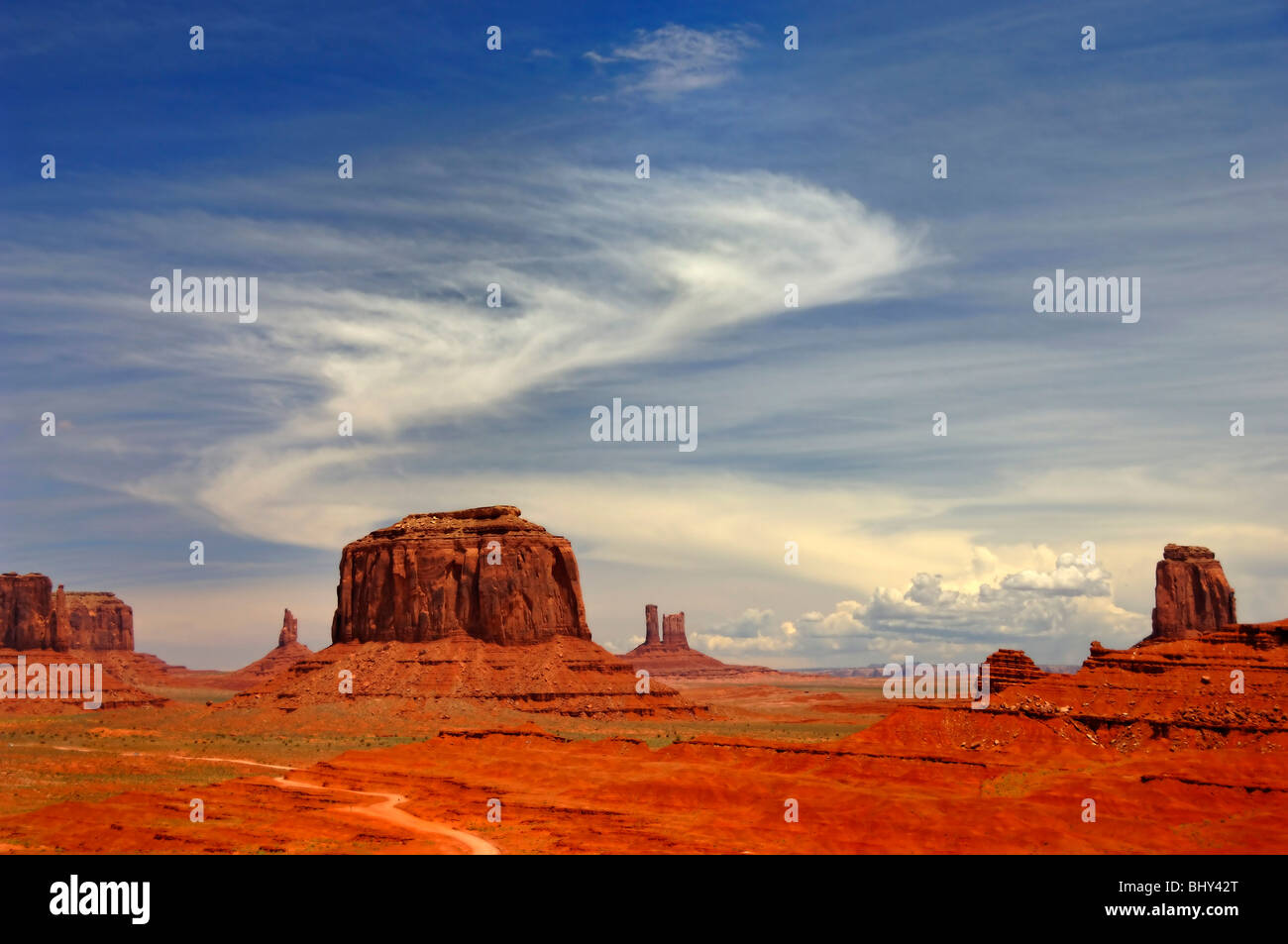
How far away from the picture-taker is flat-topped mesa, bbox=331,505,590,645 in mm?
123250

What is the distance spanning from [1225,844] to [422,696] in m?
84.5

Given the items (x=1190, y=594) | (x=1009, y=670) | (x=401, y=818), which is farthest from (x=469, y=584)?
(x=1190, y=594)

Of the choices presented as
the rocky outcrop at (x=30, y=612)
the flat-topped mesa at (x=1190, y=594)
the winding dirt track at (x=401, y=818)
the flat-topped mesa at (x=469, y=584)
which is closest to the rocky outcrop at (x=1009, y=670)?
the winding dirt track at (x=401, y=818)

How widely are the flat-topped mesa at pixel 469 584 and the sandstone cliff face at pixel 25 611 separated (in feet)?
223

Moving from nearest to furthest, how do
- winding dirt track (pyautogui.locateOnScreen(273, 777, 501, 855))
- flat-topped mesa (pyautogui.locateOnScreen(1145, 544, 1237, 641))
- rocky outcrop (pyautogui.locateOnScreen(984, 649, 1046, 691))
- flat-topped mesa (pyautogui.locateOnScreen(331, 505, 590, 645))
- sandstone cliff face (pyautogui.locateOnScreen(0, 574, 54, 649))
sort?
winding dirt track (pyautogui.locateOnScreen(273, 777, 501, 855))
rocky outcrop (pyautogui.locateOnScreen(984, 649, 1046, 691))
flat-topped mesa (pyautogui.locateOnScreen(331, 505, 590, 645))
flat-topped mesa (pyautogui.locateOnScreen(1145, 544, 1237, 641))
sandstone cliff face (pyautogui.locateOnScreen(0, 574, 54, 649))

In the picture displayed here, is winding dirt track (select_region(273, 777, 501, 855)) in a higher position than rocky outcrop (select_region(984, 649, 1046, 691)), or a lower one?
lower

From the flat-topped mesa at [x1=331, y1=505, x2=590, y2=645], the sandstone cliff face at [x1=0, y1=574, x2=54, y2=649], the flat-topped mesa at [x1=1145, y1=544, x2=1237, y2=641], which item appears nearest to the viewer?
the flat-topped mesa at [x1=331, y1=505, x2=590, y2=645]

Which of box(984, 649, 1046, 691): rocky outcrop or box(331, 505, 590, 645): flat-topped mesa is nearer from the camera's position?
box(984, 649, 1046, 691): rocky outcrop

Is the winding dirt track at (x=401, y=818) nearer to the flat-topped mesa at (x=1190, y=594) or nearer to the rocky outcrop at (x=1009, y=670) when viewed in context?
the rocky outcrop at (x=1009, y=670)

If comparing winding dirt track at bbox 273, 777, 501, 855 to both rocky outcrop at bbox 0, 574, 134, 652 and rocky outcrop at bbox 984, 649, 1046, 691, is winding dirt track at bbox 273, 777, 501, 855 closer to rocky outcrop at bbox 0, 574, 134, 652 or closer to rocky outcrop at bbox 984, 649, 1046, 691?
rocky outcrop at bbox 984, 649, 1046, 691

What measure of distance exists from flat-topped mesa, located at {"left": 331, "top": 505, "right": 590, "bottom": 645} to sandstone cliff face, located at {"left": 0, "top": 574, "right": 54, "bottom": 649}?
68.0 m

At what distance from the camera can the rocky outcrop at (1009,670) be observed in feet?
225

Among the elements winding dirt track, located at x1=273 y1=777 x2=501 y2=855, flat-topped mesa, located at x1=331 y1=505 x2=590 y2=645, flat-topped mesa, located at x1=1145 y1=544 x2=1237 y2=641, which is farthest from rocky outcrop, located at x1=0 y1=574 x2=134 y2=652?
flat-topped mesa, located at x1=1145 y1=544 x2=1237 y2=641
